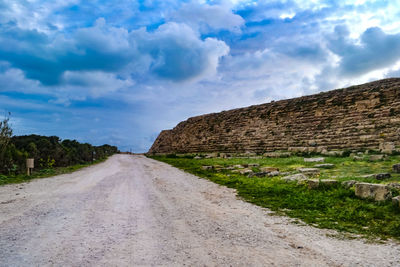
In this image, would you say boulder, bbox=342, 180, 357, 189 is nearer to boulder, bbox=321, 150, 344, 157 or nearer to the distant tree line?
boulder, bbox=321, 150, 344, 157

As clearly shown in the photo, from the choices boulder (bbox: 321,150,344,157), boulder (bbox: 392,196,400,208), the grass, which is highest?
boulder (bbox: 321,150,344,157)

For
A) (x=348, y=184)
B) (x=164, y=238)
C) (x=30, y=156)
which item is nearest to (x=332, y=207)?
(x=348, y=184)

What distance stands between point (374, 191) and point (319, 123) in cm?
1445

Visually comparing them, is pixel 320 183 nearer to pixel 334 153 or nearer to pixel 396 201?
Result: pixel 396 201

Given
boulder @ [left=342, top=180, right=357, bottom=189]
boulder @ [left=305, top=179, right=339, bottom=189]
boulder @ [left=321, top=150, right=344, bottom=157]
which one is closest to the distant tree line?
boulder @ [left=305, top=179, right=339, bottom=189]

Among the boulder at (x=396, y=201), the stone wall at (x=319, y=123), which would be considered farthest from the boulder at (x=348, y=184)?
the stone wall at (x=319, y=123)

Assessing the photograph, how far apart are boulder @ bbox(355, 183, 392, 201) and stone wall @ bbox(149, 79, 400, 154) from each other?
327 inches

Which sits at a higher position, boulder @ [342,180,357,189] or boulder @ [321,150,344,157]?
boulder @ [321,150,344,157]

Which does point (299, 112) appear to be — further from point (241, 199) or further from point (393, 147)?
point (241, 199)

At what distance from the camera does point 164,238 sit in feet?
12.1

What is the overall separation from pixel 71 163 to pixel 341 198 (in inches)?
795

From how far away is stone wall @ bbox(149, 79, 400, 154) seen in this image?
48.4 feet

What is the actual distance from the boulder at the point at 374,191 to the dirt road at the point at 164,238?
2.02 metres

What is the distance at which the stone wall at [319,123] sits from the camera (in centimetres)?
1475
